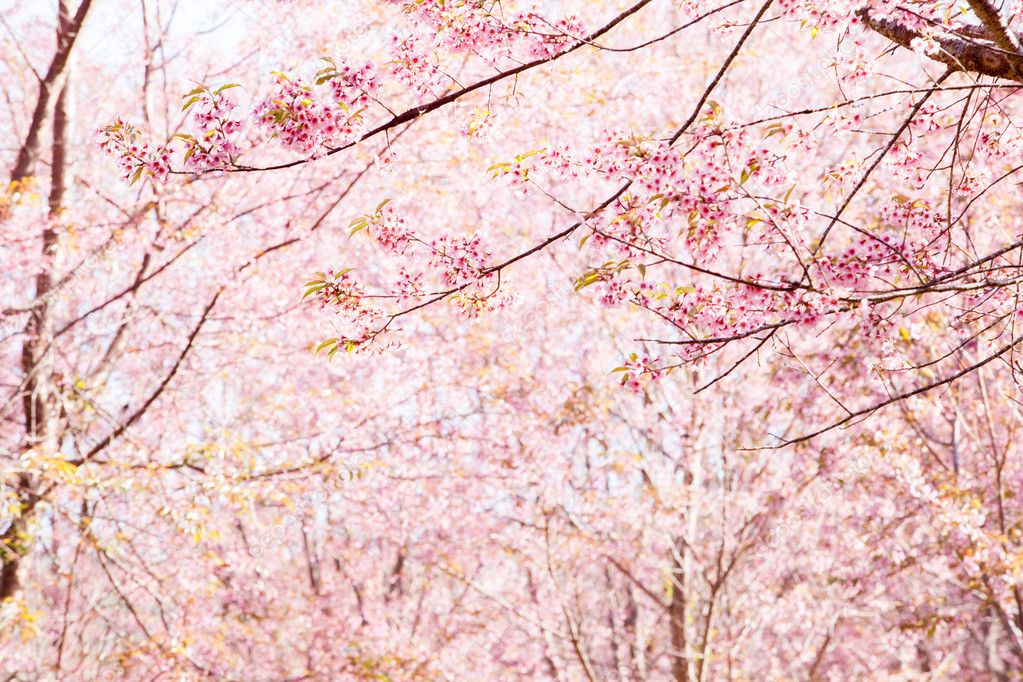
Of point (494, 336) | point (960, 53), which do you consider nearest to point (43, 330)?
point (494, 336)

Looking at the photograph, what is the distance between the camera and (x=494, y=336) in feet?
30.0

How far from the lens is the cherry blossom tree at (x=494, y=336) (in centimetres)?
312

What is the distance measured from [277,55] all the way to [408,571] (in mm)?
7776

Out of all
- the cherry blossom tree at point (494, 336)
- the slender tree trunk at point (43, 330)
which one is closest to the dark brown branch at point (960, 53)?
the cherry blossom tree at point (494, 336)

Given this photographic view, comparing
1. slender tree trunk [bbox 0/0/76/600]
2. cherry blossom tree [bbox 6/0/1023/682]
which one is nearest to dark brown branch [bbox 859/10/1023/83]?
cherry blossom tree [bbox 6/0/1023/682]

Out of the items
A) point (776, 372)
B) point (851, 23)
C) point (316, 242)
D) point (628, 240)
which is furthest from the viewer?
point (316, 242)

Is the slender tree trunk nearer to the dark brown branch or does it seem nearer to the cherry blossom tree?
the cherry blossom tree

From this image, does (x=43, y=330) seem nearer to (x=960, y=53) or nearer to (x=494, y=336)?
(x=494, y=336)

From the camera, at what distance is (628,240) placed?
315 centimetres

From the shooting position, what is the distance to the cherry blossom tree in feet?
10.2

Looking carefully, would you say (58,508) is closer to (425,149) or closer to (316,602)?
(425,149)

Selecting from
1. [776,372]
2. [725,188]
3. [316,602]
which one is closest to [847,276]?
[725,188]

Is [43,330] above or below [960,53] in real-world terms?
above

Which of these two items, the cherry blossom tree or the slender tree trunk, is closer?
the cherry blossom tree
